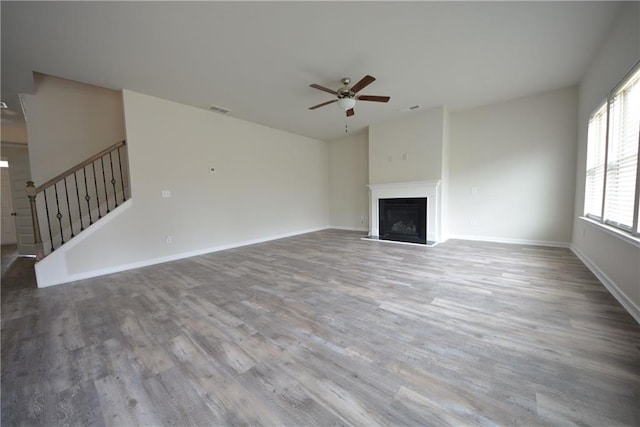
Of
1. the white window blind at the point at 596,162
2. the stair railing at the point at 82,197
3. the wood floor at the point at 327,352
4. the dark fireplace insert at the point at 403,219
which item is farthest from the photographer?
the dark fireplace insert at the point at 403,219

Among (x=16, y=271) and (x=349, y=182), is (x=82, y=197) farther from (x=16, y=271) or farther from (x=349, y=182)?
(x=349, y=182)

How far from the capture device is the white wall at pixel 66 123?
370cm

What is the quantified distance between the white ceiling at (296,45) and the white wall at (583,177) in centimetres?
18

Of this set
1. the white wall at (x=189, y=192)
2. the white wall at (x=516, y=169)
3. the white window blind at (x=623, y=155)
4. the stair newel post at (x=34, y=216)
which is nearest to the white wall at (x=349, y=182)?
the white wall at (x=189, y=192)

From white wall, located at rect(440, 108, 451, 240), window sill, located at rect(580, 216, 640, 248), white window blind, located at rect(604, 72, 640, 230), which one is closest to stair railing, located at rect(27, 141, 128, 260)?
white wall, located at rect(440, 108, 451, 240)

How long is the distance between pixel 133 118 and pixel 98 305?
2.82 m

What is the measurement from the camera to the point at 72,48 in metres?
2.62

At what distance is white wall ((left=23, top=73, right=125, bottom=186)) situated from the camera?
12.1 ft

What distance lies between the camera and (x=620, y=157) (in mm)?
2467

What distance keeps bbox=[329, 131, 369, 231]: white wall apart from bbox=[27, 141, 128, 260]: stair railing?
5.07 m

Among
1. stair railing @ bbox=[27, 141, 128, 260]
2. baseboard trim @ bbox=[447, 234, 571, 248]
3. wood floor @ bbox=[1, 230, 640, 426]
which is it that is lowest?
wood floor @ bbox=[1, 230, 640, 426]

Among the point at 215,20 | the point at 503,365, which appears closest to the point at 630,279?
the point at 503,365

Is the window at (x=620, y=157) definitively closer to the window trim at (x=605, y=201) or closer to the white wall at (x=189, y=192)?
the window trim at (x=605, y=201)

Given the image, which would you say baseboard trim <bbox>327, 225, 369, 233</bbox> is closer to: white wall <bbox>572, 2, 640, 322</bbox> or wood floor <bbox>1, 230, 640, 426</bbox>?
wood floor <bbox>1, 230, 640, 426</bbox>
